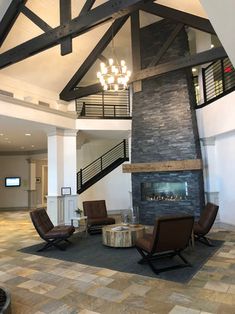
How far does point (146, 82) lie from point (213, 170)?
3.41 meters

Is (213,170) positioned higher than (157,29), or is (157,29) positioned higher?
(157,29)

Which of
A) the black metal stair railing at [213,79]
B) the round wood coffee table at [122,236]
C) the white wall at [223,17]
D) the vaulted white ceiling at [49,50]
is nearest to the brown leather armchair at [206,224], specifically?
the round wood coffee table at [122,236]

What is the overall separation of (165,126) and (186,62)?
2090 millimetres

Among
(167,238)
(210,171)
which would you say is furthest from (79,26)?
(210,171)

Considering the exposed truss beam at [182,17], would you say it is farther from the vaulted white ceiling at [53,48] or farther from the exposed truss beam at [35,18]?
the exposed truss beam at [35,18]

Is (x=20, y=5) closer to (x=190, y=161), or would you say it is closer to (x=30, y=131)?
(x=30, y=131)

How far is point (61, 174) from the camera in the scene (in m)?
7.82

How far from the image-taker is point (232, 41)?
2070 mm

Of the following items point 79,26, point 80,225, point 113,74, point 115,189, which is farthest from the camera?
point 115,189

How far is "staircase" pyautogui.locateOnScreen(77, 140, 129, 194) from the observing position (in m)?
10.1

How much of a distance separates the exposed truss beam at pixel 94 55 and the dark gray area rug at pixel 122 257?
4.61 meters

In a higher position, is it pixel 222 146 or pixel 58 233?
pixel 222 146

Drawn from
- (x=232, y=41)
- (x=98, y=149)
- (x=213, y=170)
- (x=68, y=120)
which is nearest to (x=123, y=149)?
(x=98, y=149)

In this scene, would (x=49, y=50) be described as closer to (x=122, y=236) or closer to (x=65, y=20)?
(x=65, y=20)
